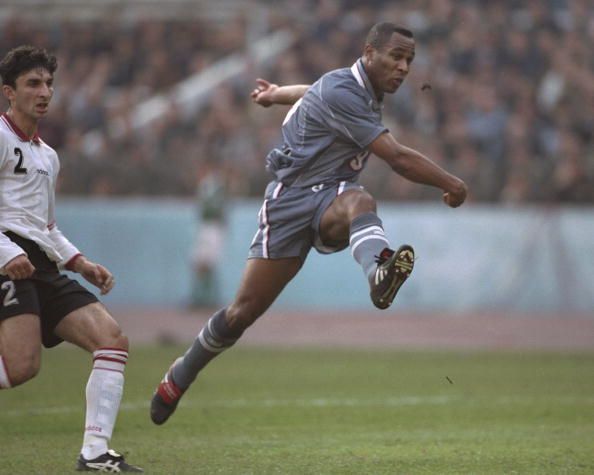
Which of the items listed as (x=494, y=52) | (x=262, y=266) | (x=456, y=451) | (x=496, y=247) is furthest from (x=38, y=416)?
(x=494, y=52)

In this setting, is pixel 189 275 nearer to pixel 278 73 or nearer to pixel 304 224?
pixel 278 73

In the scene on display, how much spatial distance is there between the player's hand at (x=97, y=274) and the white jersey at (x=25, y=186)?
7.8 inches

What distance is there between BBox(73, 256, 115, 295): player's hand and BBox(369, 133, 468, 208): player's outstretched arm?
1.97m

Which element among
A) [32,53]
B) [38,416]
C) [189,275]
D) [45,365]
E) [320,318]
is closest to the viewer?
Answer: [32,53]

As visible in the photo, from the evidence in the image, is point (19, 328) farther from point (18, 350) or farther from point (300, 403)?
point (300, 403)

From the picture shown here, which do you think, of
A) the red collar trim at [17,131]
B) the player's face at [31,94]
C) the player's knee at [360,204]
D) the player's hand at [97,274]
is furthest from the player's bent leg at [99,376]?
the player's knee at [360,204]

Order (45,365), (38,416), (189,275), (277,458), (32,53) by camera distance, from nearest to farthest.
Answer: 1. (32,53)
2. (277,458)
3. (38,416)
4. (45,365)
5. (189,275)

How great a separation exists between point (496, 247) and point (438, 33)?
419 cm

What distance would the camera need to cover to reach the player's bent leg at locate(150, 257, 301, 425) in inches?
346

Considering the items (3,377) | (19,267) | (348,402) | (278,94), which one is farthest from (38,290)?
(348,402)


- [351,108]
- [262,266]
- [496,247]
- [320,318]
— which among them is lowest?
[320,318]

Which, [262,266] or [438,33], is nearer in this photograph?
[262,266]

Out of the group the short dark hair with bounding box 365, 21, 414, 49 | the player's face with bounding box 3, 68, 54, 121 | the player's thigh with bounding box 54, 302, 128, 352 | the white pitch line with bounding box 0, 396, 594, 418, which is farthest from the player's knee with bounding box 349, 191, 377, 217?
the white pitch line with bounding box 0, 396, 594, 418

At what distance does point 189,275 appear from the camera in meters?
22.4
